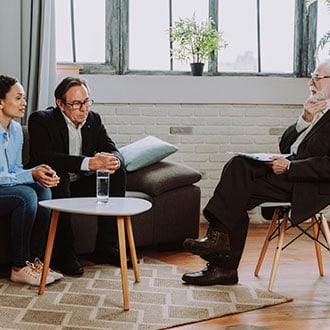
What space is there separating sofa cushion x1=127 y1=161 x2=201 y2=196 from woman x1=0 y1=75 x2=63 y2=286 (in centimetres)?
70

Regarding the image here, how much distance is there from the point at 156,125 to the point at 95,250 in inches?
57.2

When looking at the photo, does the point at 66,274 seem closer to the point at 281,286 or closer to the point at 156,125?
the point at 281,286

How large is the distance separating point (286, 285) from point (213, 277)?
0.37 m

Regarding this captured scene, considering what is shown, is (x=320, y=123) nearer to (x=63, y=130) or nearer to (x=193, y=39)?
(x=63, y=130)

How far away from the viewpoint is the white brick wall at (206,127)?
5.02 metres

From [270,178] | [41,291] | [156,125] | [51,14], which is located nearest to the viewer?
[41,291]

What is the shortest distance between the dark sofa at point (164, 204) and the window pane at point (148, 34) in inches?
46.5

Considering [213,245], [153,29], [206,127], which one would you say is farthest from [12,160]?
[153,29]

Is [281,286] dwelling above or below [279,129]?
below

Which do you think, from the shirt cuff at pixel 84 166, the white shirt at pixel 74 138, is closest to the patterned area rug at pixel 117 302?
the shirt cuff at pixel 84 166

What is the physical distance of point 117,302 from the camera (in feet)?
10.1

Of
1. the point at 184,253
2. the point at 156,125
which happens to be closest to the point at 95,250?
the point at 184,253

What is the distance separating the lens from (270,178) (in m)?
3.40

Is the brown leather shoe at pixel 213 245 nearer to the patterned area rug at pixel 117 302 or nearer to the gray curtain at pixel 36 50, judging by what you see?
the patterned area rug at pixel 117 302
